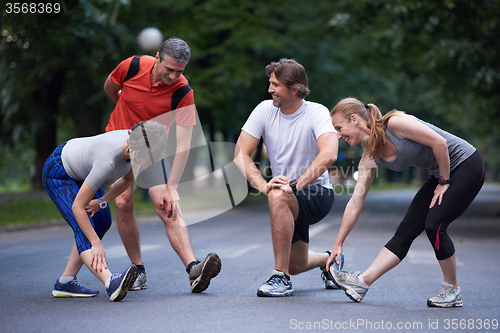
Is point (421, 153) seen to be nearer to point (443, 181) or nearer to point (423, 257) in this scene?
point (443, 181)

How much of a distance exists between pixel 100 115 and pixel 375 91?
11.4 meters

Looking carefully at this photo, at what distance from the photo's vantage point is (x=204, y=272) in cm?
502

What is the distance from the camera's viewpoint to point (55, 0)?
40.5 feet

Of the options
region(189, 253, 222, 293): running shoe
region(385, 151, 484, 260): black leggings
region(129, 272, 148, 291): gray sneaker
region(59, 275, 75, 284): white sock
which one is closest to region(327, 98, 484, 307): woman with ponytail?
region(385, 151, 484, 260): black leggings

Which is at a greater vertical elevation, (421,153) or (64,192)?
(421,153)

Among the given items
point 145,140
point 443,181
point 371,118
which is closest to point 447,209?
point 443,181

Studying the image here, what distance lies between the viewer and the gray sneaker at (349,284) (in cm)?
480

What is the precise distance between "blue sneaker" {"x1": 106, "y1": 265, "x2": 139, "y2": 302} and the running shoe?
22.5 inches

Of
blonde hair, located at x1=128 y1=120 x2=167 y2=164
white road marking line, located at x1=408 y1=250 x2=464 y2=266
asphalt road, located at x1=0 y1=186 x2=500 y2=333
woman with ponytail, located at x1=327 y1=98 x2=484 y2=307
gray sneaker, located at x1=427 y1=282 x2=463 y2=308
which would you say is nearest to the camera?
asphalt road, located at x1=0 y1=186 x2=500 y2=333

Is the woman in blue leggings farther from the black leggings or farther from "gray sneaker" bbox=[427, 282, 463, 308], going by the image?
"gray sneaker" bbox=[427, 282, 463, 308]

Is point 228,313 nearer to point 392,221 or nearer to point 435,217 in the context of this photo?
point 435,217

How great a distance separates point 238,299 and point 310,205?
37.7 inches

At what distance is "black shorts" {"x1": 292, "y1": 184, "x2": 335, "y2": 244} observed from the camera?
515cm

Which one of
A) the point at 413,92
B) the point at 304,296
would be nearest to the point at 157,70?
the point at 304,296
